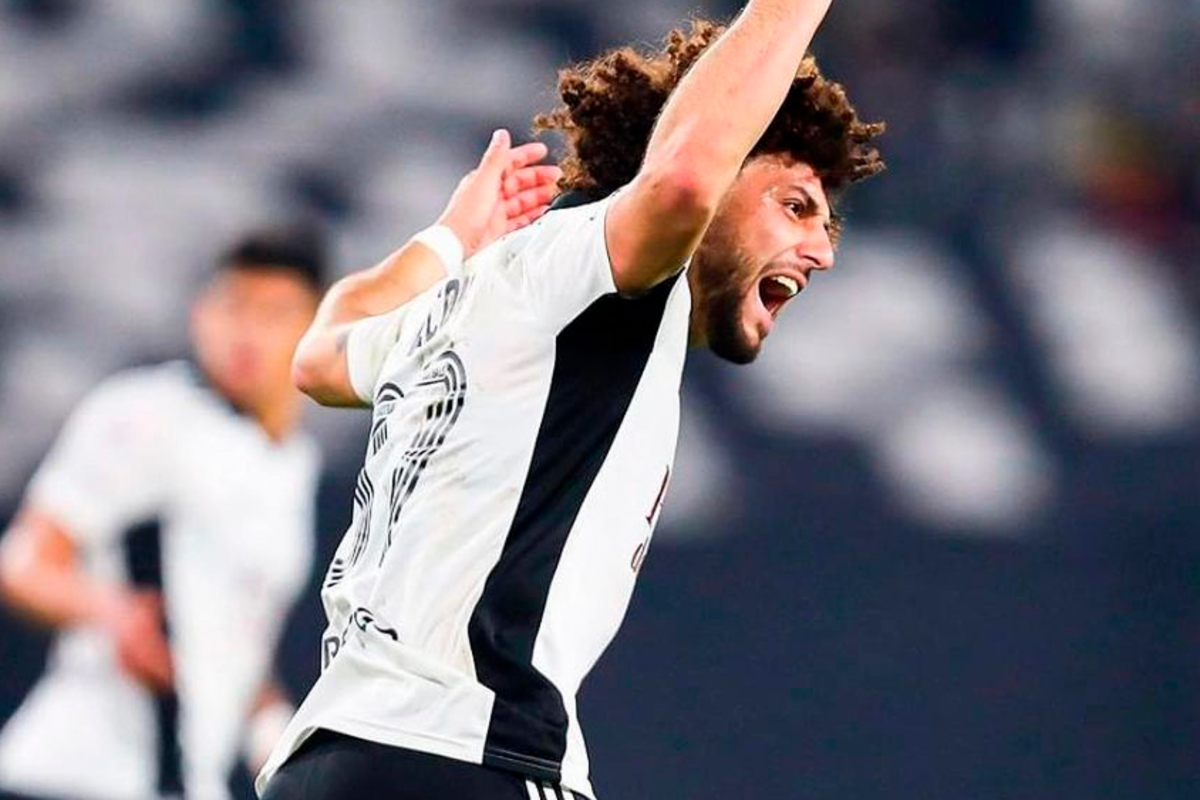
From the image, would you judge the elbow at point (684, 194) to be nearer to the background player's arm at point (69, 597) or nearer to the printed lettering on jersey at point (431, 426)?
the printed lettering on jersey at point (431, 426)

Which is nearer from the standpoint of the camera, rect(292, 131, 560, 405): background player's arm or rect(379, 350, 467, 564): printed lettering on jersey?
rect(379, 350, 467, 564): printed lettering on jersey

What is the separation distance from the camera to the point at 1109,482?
5352 millimetres

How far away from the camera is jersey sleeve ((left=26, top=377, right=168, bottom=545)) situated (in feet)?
17.3

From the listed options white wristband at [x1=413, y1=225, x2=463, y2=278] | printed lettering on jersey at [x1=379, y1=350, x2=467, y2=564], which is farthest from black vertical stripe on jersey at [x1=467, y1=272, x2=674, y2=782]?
white wristband at [x1=413, y1=225, x2=463, y2=278]

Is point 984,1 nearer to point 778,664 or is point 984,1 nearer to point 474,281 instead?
point 778,664

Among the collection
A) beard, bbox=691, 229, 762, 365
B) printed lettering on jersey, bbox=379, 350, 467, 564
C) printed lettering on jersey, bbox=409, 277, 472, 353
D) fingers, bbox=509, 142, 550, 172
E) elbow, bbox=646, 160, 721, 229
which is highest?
fingers, bbox=509, 142, 550, 172

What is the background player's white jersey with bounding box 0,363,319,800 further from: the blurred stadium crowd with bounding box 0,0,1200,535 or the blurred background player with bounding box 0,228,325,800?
the blurred stadium crowd with bounding box 0,0,1200,535

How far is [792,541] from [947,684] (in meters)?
0.53

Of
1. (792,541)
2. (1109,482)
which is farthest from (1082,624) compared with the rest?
(792,541)

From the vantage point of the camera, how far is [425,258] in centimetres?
311

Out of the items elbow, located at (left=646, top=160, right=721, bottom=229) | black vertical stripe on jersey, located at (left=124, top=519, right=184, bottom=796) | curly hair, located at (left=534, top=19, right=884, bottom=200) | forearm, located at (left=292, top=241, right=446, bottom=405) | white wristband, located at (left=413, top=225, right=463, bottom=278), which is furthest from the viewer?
black vertical stripe on jersey, located at (left=124, top=519, right=184, bottom=796)

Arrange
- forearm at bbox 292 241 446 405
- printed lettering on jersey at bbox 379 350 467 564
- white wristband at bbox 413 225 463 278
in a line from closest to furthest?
printed lettering on jersey at bbox 379 350 467 564, forearm at bbox 292 241 446 405, white wristband at bbox 413 225 463 278

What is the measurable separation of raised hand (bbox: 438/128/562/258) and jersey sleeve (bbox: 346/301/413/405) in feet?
→ 0.87

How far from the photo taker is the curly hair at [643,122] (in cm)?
280
